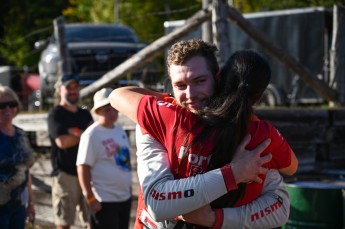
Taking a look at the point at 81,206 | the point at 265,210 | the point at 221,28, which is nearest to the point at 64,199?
the point at 81,206

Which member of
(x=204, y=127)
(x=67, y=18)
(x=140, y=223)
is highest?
(x=204, y=127)

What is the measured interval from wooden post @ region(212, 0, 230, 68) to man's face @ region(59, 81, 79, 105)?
1407 mm

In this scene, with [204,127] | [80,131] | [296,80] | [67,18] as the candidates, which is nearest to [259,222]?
[204,127]

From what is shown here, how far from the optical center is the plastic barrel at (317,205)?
5.02 metres

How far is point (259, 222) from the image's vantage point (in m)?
2.67

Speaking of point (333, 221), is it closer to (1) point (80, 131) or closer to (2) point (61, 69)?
(1) point (80, 131)

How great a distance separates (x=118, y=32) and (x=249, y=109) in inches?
498

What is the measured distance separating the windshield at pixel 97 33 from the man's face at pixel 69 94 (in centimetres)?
776

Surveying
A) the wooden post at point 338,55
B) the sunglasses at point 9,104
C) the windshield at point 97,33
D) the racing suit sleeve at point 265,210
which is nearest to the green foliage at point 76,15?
the windshield at point 97,33

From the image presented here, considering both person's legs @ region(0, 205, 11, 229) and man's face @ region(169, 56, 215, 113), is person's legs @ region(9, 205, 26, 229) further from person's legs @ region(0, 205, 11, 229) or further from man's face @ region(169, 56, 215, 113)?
man's face @ region(169, 56, 215, 113)

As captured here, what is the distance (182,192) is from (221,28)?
15.3 ft

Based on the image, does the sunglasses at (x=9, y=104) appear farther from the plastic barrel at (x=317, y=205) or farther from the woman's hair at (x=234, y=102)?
the woman's hair at (x=234, y=102)

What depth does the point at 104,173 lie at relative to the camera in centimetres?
576

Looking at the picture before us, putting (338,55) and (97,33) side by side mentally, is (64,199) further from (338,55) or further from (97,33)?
(97,33)
